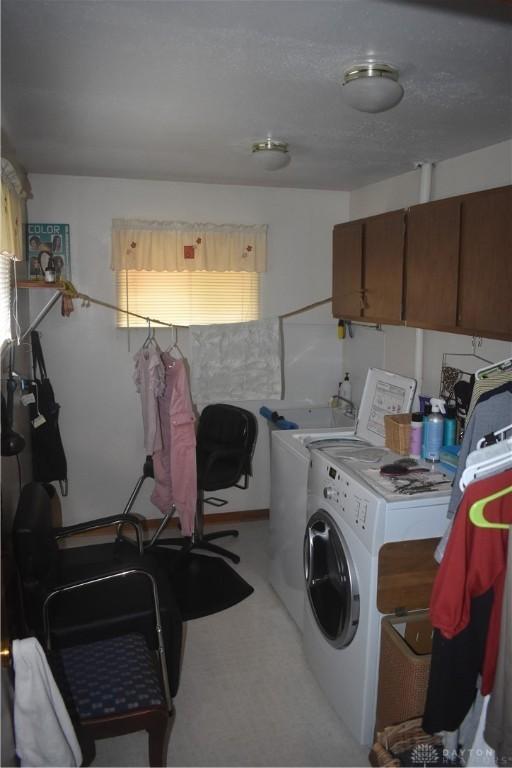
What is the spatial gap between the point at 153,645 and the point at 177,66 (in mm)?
2095

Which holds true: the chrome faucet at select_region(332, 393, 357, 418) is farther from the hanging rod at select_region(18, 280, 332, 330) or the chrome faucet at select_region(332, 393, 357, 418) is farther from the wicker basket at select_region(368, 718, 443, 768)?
the wicker basket at select_region(368, 718, 443, 768)

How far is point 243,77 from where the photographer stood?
184 centimetres

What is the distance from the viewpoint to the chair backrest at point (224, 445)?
340cm

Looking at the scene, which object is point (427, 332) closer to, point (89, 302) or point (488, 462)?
point (488, 462)

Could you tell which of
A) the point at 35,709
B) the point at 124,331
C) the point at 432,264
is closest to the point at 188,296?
the point at 124,331

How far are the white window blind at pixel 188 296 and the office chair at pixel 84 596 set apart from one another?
66.6 inches

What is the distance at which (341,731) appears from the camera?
2207 millimetres

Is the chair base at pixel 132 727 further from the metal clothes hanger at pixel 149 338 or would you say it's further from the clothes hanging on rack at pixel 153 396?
the metal clothes hanger at pixel 149 338

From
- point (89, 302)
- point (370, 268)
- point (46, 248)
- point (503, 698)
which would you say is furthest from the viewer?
point (89, 302)

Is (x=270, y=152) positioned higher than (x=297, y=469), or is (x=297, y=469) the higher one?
(x=270, y=152)

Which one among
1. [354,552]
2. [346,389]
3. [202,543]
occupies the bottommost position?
[202,543]

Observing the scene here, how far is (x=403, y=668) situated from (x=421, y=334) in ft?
6.10

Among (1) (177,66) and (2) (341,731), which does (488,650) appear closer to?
(2) (341,731)

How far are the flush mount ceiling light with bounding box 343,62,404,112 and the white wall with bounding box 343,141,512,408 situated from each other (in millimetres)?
896
